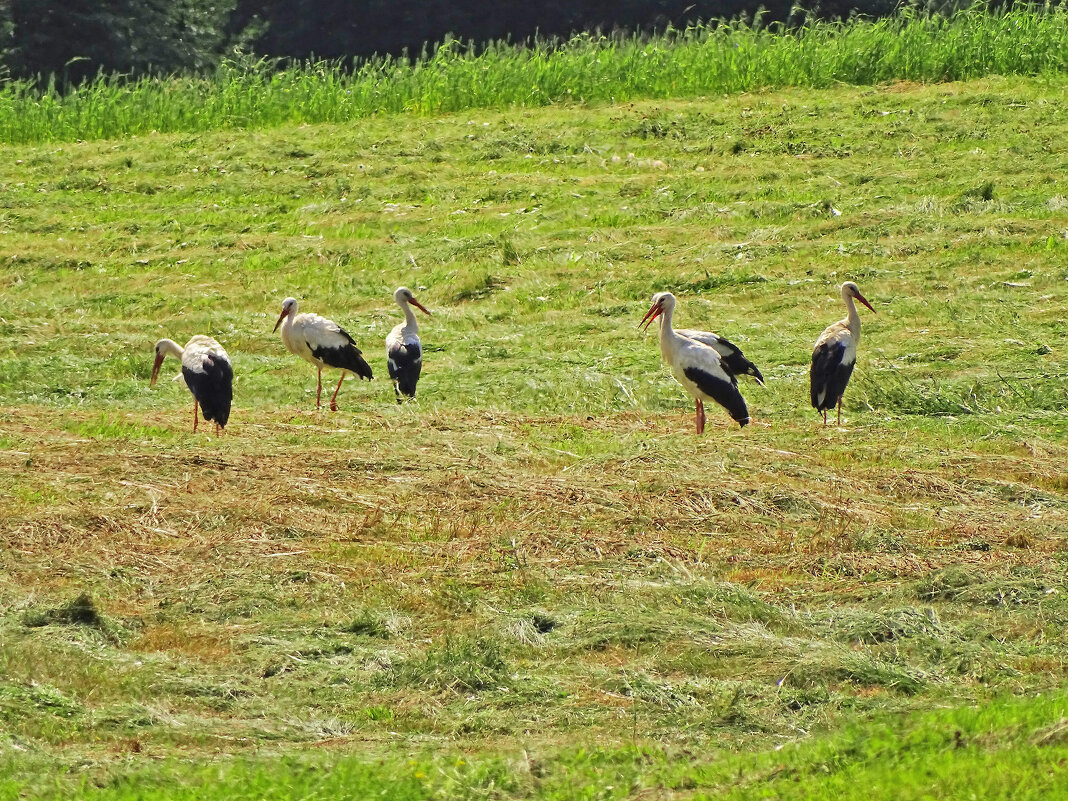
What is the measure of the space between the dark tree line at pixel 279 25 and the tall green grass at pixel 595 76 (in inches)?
378

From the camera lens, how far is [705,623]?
7.71m

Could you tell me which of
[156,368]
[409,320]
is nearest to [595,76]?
[409,320]

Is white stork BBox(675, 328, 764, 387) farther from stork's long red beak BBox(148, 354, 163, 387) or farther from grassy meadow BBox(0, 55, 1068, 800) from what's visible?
stork's long red beak BBox(148, 354, 163, 387)

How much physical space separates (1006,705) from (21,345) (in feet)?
37.7

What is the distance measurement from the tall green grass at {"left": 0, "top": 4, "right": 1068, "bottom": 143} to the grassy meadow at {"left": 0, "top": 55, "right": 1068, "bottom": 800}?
4986 millimetres

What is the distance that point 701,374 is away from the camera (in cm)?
1317

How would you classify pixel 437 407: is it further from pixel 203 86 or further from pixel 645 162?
pixel 203 86

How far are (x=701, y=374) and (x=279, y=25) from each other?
33.1 metres

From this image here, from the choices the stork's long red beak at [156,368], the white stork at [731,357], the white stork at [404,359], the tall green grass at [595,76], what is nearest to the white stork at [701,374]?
the white stork at [731,357]

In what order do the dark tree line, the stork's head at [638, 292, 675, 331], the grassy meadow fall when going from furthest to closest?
1. the dark tree line
2. the stork's head at [638, 292, 675, 331]
3. the grassy meadow

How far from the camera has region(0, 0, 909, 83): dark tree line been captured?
39.5 m

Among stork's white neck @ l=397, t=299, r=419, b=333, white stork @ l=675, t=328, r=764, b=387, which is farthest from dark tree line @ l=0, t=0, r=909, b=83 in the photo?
white stork @ l=675, t=328, r=764, b=387

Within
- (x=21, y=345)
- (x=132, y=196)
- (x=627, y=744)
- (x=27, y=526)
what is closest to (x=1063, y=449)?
(x=627, y=744)

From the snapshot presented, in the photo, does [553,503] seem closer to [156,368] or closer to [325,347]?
[325,347]
